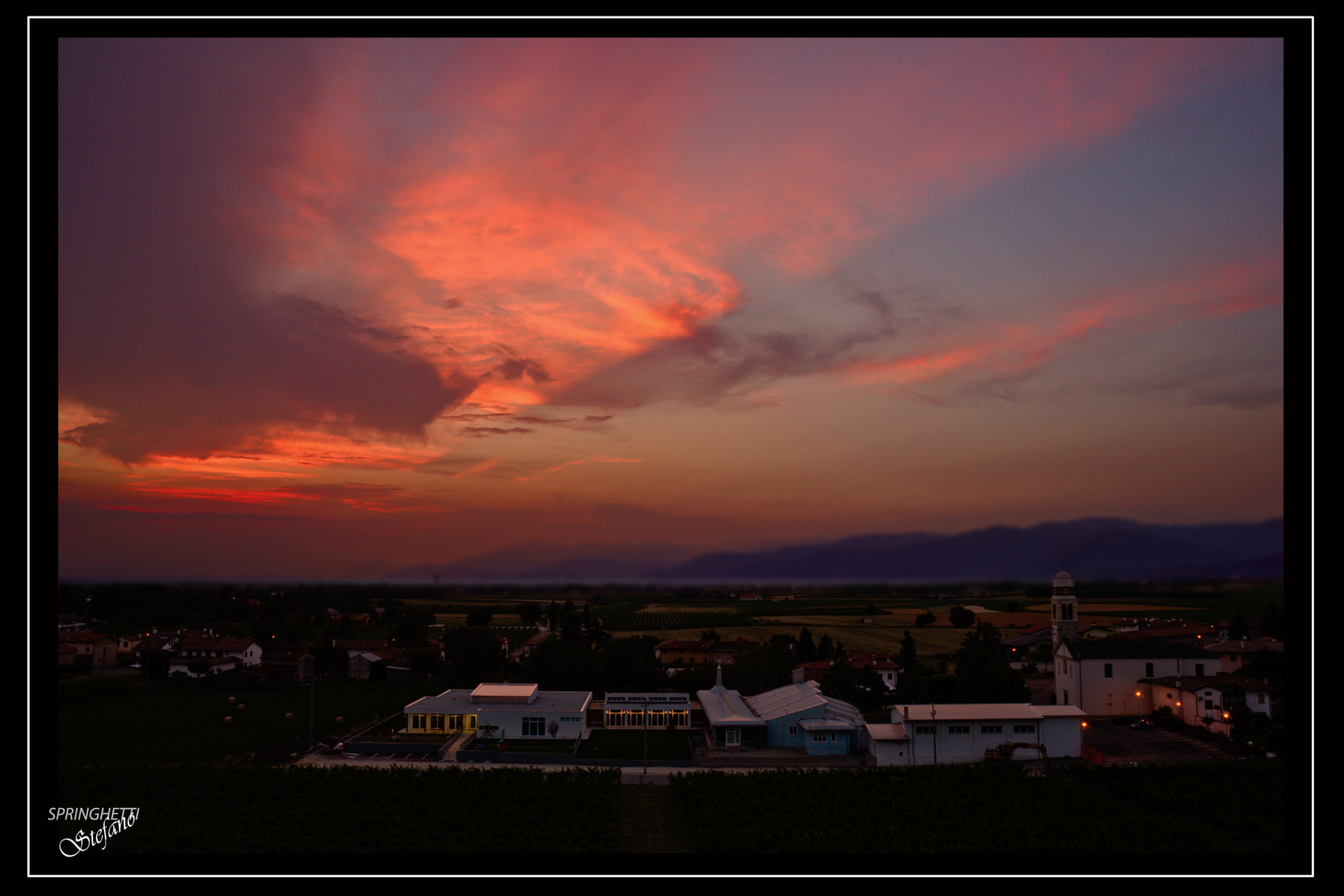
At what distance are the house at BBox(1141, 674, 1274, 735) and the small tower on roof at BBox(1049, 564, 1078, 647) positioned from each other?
158 inches

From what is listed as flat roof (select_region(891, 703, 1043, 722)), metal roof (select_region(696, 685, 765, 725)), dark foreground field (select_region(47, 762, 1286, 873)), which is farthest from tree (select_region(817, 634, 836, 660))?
dark foreground field (select_region(47, 762, 1286, 873))

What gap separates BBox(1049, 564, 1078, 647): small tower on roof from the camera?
79.4ft

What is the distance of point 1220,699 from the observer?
19734 mm

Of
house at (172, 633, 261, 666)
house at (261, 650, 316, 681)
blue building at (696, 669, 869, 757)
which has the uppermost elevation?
blue building at (696, 669, 869, 757)

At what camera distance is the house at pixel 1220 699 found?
64.2 ft

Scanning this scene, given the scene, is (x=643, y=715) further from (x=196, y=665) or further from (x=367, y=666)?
(x=196, y=665)

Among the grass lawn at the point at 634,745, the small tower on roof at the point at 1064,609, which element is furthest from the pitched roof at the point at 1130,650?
the grass lawn at the point at 634,745

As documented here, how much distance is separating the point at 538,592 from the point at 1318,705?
222 ft

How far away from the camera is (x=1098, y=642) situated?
23.3 m

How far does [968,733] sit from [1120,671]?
9.21 m

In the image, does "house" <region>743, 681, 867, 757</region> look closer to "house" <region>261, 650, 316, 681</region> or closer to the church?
the church

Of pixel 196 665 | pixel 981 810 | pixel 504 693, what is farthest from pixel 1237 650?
pixel 196 665

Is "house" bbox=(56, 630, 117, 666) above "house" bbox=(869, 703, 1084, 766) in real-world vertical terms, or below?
below

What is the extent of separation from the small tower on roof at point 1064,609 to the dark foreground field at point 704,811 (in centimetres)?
865
